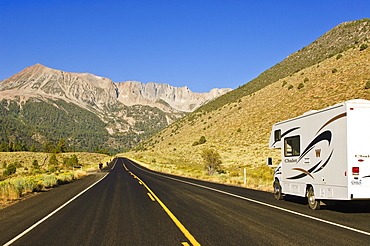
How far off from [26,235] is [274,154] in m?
38.2

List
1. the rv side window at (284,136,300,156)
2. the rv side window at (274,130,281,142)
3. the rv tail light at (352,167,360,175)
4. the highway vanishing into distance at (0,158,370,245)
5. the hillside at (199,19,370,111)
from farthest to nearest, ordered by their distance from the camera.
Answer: the hillside at (199,19,370,111) → the rv side window at (274,130,281,142) → the rv side window at (284,136,300,156) → the rv tail light at (352,167,360,175) → the highway vanishing into distance at (0,158,370,245)

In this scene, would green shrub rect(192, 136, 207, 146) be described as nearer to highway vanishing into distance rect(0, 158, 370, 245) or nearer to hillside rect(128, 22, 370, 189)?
hillside rect(128, 22, 370, 189)

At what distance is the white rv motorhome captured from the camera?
32.3 ft

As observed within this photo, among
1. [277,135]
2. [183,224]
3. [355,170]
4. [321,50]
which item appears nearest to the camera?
[183,224]

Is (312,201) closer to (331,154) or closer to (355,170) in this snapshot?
(331,154)

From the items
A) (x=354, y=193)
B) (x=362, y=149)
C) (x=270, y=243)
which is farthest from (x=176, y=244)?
(x=362, y=149)

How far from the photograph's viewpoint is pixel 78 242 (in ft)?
23.9

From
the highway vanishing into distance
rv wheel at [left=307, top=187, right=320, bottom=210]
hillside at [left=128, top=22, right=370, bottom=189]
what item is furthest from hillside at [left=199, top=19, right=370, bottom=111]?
the highway vanishing into distance

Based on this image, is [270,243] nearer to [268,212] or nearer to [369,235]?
[369,235]

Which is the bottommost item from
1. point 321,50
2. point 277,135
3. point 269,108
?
point 277,135

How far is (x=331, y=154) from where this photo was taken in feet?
35.2

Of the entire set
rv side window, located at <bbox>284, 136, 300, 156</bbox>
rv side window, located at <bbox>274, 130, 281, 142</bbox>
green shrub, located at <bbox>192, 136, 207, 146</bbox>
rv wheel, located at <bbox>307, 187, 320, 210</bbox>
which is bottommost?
rv wheel, located at <bbox>307, 187, 320, 210</bbox>

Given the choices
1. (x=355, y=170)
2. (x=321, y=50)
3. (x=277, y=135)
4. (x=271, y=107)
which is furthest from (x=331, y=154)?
(x=321, y=50)

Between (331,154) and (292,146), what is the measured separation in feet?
9.86
